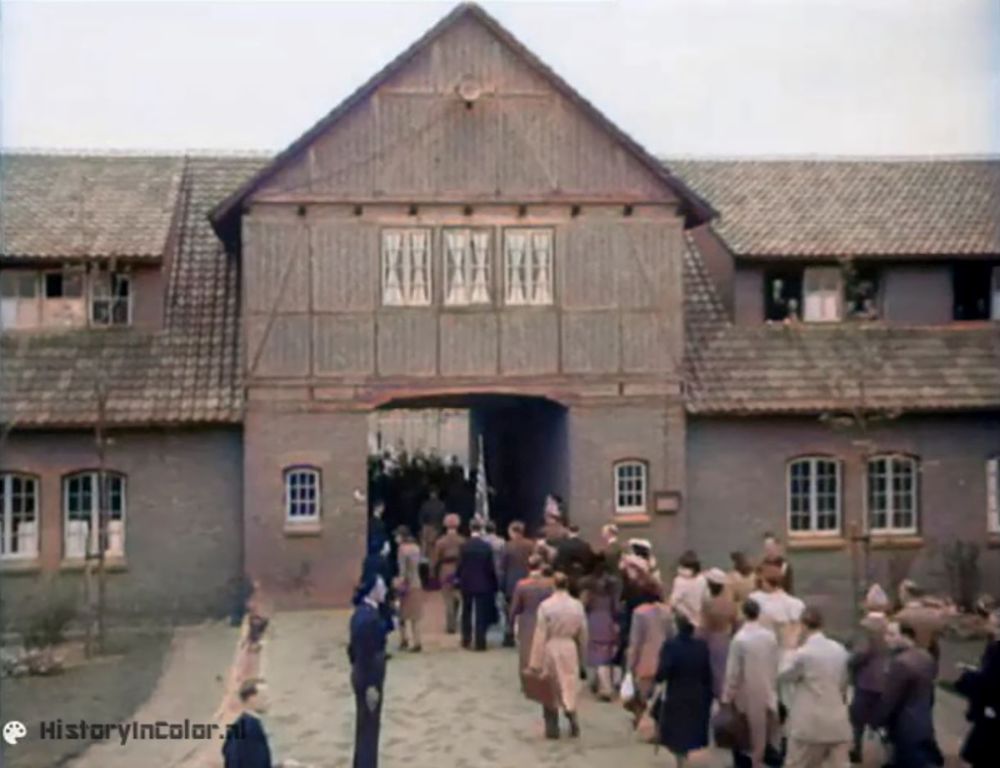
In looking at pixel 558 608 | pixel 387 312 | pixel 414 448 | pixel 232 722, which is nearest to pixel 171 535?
pixel 387 312

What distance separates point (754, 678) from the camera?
10523mm

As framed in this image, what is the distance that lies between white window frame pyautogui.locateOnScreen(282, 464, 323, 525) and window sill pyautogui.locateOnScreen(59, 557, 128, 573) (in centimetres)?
209

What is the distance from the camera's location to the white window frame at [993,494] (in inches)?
720

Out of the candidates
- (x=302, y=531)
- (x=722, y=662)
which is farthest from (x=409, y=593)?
(x=722, y=662)

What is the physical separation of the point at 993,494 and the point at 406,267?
7.81 m

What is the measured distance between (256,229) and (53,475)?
12.7 ft

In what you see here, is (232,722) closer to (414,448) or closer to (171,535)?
(171,535)

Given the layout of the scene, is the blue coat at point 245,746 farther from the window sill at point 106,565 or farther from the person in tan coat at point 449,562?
the window sill at point 106,565

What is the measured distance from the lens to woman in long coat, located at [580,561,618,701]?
1318 centimetres

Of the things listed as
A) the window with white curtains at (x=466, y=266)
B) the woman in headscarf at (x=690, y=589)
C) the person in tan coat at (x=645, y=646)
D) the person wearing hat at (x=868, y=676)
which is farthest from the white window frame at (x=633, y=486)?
the person wearing hat at (x=868, y=676)

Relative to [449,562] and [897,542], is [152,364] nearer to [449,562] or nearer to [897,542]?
[449,562]

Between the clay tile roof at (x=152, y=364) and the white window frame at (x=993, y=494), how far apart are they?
927 centimetres

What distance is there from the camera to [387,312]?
18.2 m

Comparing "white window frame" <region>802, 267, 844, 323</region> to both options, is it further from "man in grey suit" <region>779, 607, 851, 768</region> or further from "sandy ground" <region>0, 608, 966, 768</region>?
"man in grey suit" <region>779, 607, 851, 768</region>
